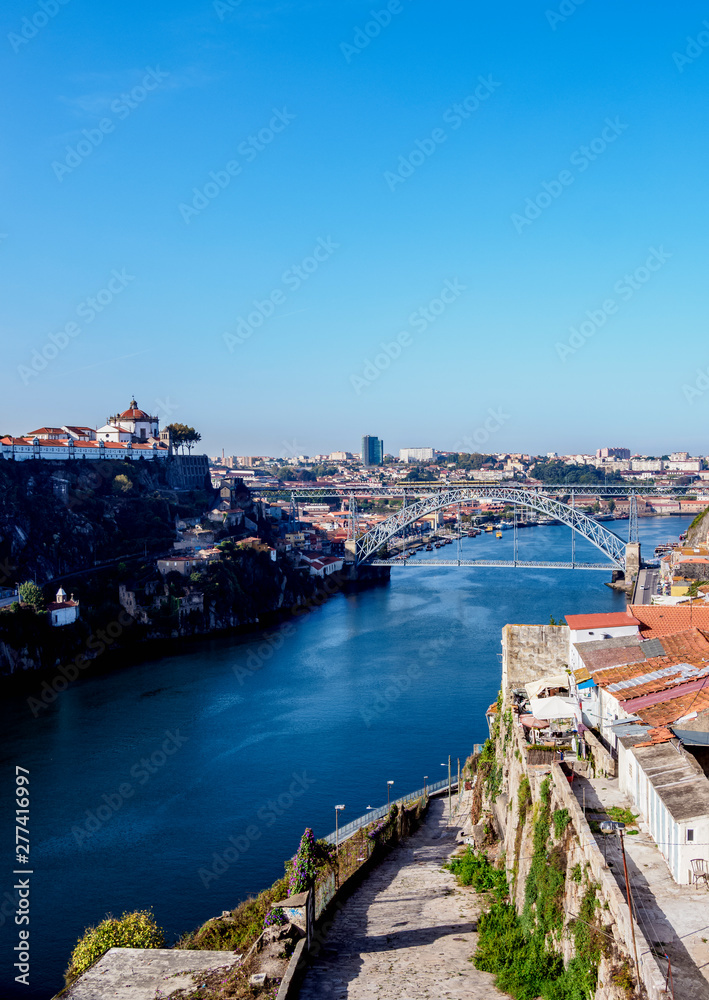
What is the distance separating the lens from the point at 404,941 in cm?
455

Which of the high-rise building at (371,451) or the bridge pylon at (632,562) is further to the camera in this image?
Answer: the high-rise building at (371,451)

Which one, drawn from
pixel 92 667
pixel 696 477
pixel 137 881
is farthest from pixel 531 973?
pixel 696 477

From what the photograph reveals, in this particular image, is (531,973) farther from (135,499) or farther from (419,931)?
(135,499)

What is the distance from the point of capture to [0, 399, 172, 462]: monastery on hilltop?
2291 cm

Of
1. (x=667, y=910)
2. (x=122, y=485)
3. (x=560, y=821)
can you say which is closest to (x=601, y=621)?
(x=560, y=821)

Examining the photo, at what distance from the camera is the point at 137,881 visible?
736 centimetres

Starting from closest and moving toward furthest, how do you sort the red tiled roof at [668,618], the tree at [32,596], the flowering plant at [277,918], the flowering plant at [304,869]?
the flowering plant at [277,918] → the flowering plant at [304,869] → the red tiled roof at [668,618] → the tree at [32,596]

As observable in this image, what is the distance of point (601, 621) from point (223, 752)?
20.1 ft

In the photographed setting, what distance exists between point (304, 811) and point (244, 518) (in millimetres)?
17802

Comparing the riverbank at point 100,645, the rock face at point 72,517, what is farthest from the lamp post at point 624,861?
the rock face at point 72,517

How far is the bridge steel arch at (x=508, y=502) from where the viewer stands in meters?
23.6

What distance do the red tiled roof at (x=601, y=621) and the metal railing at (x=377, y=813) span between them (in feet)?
8.02

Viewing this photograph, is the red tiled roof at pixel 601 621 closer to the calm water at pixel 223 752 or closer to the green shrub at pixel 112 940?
the calm water at pixel 223 752

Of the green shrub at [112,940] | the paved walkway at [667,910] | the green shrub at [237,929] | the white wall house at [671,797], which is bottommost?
the green shrub at [112,940]
